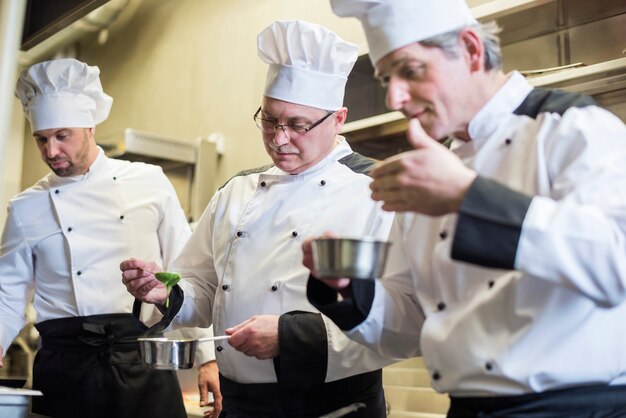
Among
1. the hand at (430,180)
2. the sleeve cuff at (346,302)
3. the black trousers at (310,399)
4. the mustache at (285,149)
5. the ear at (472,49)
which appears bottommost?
the black trousers at (310,399)

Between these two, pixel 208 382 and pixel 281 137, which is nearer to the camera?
pixel 281 137

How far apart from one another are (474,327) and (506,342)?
7 centimetres

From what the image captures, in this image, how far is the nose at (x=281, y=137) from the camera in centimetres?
204

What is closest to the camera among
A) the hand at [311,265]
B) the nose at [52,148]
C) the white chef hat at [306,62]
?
the hand at [311,265]

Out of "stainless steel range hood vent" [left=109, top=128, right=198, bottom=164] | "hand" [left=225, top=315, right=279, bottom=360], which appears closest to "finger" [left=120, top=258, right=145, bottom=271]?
"hand" [left=225, top=315, right=279, bottom=360]

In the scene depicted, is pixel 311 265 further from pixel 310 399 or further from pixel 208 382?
pixel 208 382

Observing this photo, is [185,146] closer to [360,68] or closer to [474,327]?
[360,68]

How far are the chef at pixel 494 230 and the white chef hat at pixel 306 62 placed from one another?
22.4 inches

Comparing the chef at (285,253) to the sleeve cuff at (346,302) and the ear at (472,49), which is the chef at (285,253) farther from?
the ear at (472,49)

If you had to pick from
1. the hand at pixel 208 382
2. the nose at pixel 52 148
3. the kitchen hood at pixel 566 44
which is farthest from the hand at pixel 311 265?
the nose at pixel 52 148

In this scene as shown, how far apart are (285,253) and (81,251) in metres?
1.07

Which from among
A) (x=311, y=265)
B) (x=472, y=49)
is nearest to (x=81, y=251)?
(x=311, y=265)

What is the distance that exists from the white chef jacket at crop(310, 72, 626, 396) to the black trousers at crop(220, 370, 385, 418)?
0.44m

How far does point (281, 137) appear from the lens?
6.69 feet
